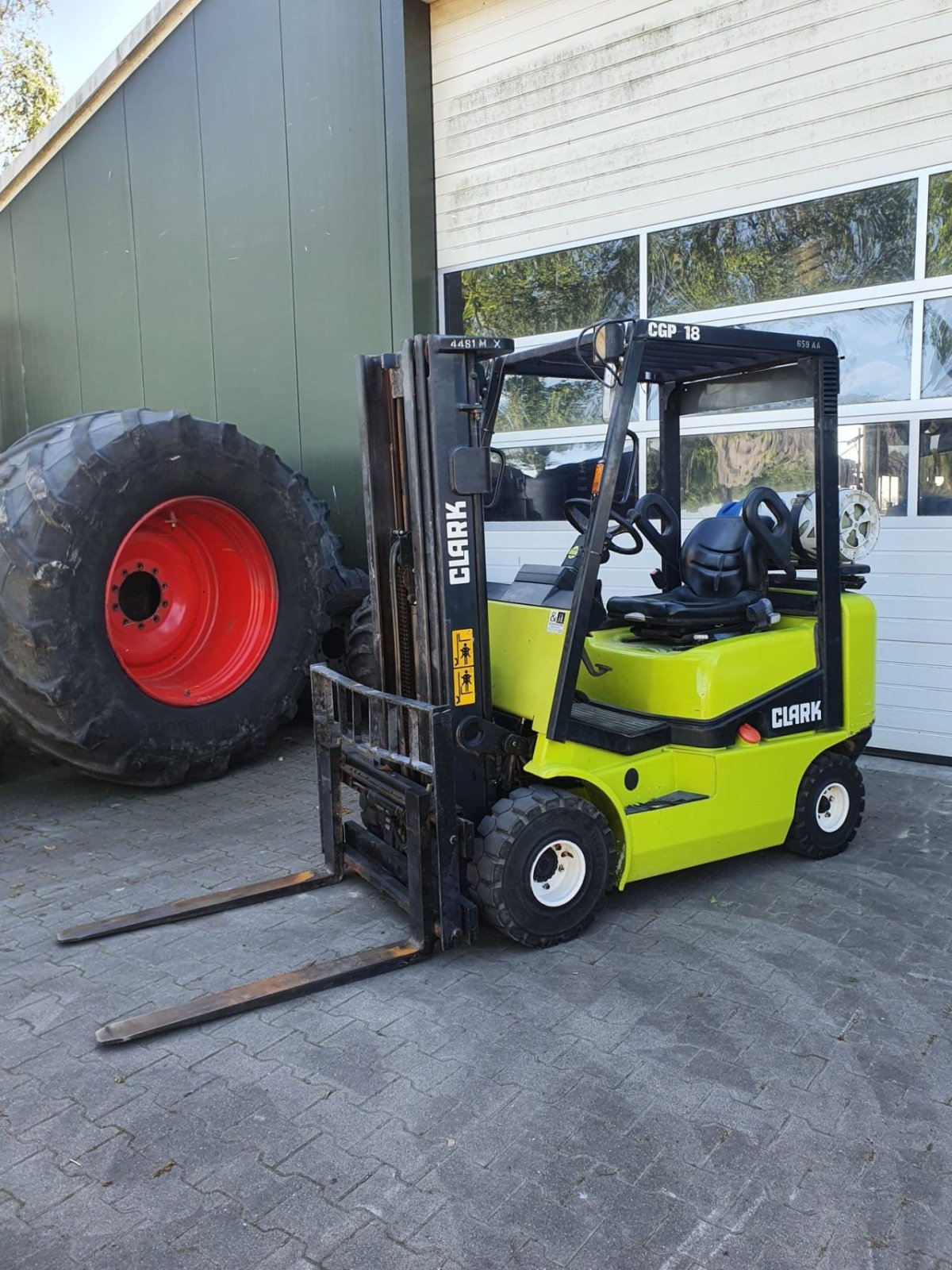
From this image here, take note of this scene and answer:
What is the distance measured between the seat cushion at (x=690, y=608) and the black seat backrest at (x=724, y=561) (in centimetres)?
4

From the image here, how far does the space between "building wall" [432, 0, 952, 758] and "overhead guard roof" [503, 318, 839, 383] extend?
203 cm

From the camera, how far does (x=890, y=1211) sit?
2.45 meters

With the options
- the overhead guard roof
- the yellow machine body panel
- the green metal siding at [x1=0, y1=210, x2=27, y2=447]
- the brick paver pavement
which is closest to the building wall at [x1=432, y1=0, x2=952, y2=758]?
the yellow machine body panel

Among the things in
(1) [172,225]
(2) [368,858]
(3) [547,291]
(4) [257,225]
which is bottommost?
(2) [368,858]

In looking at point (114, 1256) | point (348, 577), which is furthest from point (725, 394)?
point (114, 1256)

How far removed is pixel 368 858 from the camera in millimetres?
4426

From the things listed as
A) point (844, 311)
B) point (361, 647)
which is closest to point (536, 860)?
point (361, 647)

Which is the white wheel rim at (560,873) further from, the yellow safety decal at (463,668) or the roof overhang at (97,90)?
the roof overhang at (97,90)

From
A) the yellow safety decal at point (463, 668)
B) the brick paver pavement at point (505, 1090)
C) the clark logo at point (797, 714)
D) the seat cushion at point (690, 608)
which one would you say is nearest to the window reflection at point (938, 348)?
the seat cushion at point (690, 608)

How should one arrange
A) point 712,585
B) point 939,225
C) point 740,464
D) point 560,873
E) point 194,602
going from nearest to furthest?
point 560,873, point 712,585, point 939,225, point 194,602, point 740,464

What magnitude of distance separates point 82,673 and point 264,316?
532cm

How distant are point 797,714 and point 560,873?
58.0 inches

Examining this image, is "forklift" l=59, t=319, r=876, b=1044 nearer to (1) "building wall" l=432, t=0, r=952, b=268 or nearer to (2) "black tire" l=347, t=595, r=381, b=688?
(2) "black tire" l=347, t=595, r=381, b=688

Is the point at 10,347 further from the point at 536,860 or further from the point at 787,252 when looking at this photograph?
the point at 536,860
